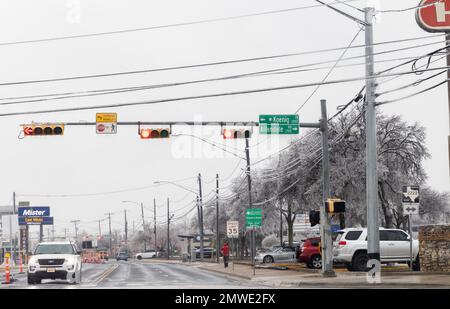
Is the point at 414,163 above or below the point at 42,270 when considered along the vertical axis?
above

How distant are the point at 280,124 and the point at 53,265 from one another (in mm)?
10518

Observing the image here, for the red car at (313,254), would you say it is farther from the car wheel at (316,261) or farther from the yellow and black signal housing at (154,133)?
the yellow and black signal housing at (154,133)

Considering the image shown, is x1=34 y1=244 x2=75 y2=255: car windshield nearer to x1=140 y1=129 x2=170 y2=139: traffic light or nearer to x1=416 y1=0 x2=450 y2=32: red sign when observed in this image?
x1=140 y1=129 x2=170 y2=139: traffic light

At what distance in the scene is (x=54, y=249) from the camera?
28281 mm

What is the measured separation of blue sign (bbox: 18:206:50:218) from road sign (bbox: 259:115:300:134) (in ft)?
238

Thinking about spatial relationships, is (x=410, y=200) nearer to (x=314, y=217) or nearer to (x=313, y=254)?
(x=314, y=217)

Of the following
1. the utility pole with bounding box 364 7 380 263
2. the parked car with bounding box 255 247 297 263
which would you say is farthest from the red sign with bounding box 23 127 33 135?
the parked car with bounding box 255 247 297 263

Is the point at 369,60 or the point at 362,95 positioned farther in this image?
the point at 362,95

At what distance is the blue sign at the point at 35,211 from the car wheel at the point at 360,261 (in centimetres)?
7127

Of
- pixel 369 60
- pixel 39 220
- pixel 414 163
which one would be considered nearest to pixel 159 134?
pixel 369 60

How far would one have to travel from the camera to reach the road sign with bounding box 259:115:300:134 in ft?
96.1
